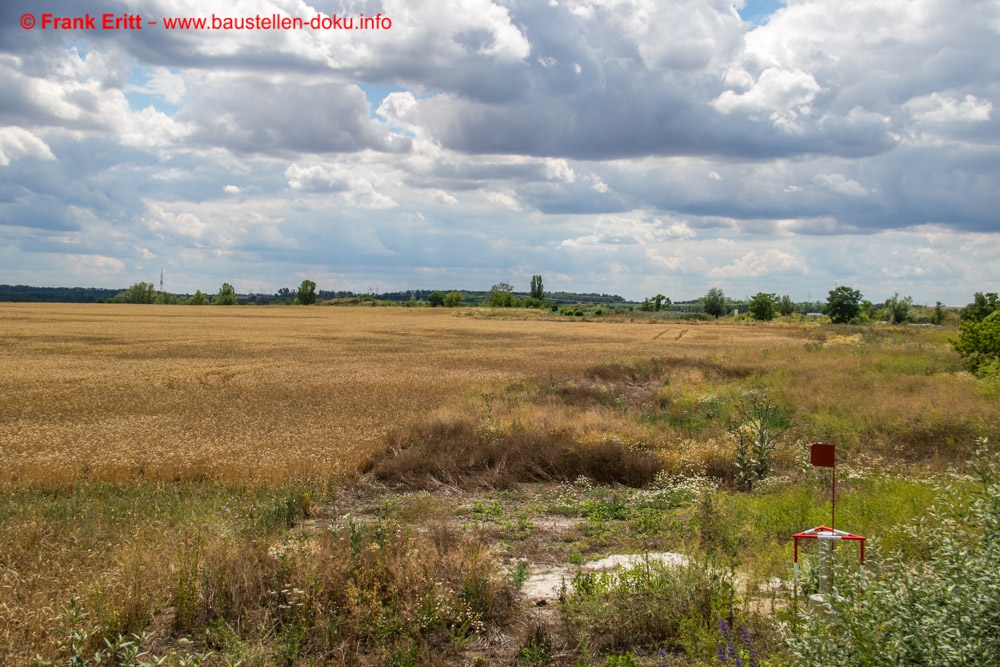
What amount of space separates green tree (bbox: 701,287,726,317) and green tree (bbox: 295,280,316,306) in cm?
10888

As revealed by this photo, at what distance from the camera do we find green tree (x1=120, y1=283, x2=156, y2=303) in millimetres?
171750

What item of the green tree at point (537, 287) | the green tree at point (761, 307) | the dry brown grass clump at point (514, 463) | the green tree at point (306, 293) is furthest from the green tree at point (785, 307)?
the dry brown grass clump at point (514, 463)

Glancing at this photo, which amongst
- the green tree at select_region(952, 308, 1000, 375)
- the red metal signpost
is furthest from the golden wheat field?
the green tree at select_region(952, 308, 1000, 375)

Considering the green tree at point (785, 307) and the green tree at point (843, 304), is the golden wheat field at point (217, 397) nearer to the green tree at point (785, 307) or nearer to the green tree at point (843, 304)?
the green tree at point (843, 304)

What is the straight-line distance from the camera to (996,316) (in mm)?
22531

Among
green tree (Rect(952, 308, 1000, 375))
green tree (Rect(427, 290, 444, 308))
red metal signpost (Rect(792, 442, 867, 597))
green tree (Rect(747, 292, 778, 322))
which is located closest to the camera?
red metal signpost (Rect(792, 442, 867, 597))

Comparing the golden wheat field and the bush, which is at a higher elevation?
the bush

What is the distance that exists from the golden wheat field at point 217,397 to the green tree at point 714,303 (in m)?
131

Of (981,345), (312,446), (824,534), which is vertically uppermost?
(981,345)

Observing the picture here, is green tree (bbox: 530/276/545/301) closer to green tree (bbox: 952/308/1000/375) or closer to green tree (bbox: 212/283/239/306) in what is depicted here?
green tree (bbox: 212/283/239/306)

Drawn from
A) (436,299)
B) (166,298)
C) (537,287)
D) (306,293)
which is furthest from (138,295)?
(537,287)

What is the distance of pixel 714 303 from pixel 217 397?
171 m

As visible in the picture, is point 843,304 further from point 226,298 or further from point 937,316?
point 226,298

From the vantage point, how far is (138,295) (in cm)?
17250
